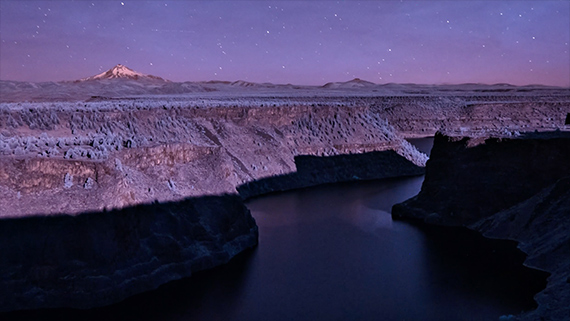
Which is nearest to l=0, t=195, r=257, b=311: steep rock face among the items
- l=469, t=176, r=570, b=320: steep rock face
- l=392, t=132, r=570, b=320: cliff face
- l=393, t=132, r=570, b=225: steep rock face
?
l=469, t=176, r=570, b=320: steep rock face

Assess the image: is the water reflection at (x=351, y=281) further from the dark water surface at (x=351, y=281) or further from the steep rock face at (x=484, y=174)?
the steep rock face at (x=484, y=174)

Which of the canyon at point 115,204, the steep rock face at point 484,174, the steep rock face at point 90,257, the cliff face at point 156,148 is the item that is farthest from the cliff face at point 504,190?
the steep rock face at point 90,257

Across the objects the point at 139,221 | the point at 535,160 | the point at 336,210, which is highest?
the point at 535,160

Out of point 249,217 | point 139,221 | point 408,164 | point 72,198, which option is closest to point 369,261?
point 249,217

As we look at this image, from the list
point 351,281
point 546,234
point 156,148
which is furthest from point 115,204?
point 546,234

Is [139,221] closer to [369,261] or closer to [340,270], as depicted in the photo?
[340,270]

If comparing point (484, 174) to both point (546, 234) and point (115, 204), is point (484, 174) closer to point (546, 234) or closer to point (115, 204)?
point (546, 234)

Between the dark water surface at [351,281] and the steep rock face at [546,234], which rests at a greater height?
the steep rock face at [546,234]
